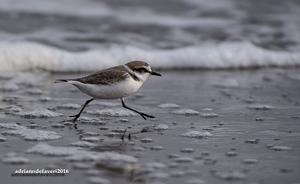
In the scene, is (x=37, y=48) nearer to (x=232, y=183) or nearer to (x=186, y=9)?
(x=186, y=9)

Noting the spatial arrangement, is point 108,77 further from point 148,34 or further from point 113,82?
point 148,34

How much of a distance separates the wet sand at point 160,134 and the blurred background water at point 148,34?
1.69 m

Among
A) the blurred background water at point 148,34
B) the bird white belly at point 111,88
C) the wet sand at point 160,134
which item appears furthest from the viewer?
the blurred background water at point 148,34

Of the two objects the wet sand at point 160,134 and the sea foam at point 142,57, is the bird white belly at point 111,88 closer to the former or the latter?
A: the wet sand at point 160,134

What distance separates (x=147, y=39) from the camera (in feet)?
33.8

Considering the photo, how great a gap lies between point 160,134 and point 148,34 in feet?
21.7

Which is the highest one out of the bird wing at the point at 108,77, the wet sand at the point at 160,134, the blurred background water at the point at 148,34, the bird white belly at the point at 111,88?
the blurred background water at the point at 148,34

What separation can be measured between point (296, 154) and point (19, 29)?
8170 millimetres

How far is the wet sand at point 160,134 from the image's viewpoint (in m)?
3.31

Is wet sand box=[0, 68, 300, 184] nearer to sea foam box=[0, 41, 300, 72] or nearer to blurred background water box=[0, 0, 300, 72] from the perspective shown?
sea foam box=[0, 41, 300, 72]

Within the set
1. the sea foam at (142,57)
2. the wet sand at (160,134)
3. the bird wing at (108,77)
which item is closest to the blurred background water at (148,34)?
the sea foam at (142,57)

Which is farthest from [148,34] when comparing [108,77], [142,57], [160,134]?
[160,134]

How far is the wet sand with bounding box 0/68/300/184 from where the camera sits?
3.31 m

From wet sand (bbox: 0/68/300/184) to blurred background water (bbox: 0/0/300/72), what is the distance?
1.69 meters
